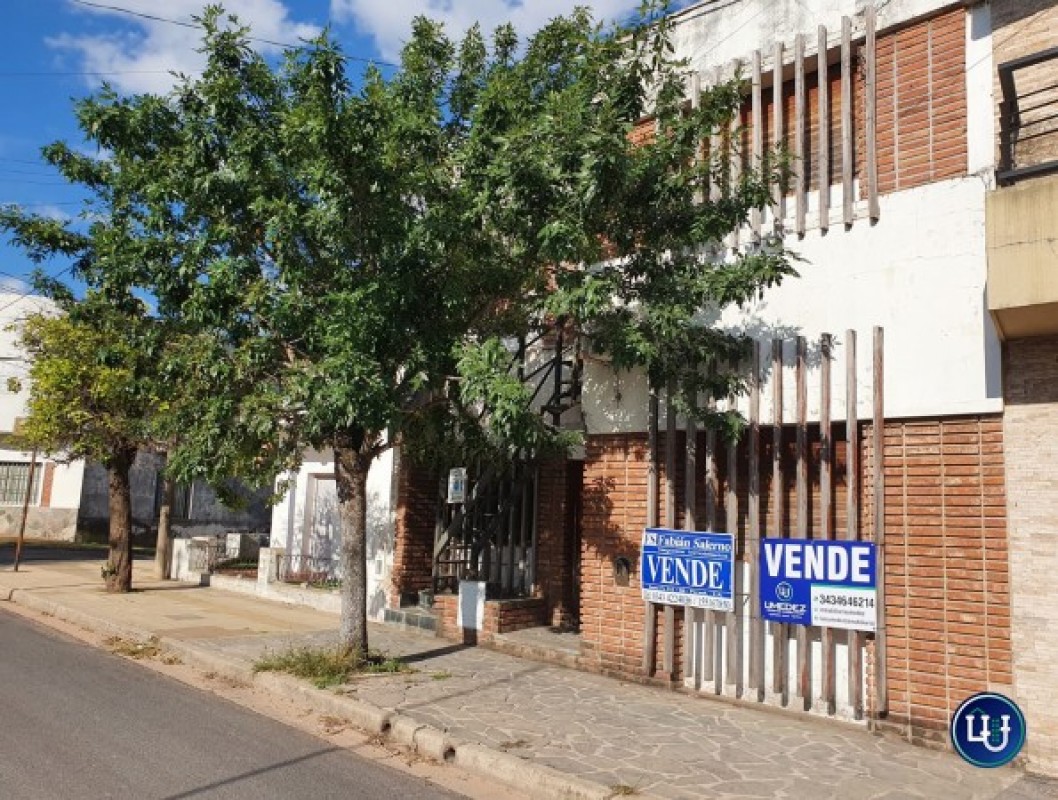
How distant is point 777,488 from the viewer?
8.07 m

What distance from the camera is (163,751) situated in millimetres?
6227

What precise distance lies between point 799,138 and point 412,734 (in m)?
6.86

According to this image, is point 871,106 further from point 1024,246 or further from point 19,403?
point 19,403

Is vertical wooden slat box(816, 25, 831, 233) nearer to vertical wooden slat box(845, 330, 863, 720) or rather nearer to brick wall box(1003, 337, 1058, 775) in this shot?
vertical wooden slat box(845, 330, 863, 720)

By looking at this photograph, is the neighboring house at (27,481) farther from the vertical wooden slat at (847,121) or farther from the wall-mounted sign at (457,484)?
the vertical wooden slat at (847,121)

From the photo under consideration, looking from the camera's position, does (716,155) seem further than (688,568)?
No

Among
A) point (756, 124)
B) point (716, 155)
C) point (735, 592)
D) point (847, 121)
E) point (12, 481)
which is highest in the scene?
point (756, 124)

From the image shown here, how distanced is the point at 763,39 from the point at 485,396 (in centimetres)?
527

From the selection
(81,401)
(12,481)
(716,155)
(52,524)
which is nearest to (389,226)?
(716,155)

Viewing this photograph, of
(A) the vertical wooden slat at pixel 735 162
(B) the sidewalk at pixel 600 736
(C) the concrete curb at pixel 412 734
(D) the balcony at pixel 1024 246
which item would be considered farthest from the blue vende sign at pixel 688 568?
(D) the balcony at pixel 1024 246

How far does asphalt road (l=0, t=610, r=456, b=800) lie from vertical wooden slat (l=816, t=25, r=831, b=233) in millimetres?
6302

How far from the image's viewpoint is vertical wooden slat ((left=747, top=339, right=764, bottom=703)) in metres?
8.05

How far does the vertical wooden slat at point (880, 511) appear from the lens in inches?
280

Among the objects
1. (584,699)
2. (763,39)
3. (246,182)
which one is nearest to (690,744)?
(584,699)
